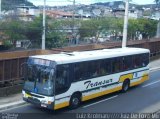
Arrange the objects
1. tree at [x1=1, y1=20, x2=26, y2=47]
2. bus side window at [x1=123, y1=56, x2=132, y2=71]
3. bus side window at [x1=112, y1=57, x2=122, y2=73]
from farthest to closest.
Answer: tree at [x1=1, y1=20, x2=26, y2=47]
bus side window at [x1=123, y1=56, x2=132, y2=71]
bus side window at [x1=112, y1=57, x2=122, y2=73]

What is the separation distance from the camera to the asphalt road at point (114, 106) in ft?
51.1

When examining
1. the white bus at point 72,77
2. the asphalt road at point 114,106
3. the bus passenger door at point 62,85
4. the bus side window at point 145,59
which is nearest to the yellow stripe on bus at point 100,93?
the white bus at point 72,77

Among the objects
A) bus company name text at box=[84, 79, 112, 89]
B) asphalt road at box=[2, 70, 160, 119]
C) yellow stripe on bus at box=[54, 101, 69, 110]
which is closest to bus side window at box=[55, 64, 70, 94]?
yellow stripe on bus at box=[54, 101, 69, 110]

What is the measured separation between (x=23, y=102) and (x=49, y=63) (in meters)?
3.09

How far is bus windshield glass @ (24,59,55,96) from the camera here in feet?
49.4

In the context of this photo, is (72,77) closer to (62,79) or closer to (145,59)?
(62,79)

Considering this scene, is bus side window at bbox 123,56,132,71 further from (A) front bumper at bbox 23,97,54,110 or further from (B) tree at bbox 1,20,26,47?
(B) tree at bbox 1,20,26,47

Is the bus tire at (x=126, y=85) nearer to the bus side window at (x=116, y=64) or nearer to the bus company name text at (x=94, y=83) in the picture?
the bus side window at (x=116, y=64)

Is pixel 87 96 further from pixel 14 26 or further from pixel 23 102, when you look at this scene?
pixel 14 26

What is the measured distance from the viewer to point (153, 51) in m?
37.2

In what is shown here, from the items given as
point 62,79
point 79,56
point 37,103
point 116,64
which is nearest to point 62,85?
point 62,79

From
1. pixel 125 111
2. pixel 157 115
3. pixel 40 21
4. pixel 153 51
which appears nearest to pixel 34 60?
pixel 125 111

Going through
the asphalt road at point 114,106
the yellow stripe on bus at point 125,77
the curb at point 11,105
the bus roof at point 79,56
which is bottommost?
the asphalt road at point 114,106

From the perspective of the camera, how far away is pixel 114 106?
17250 millimetres
